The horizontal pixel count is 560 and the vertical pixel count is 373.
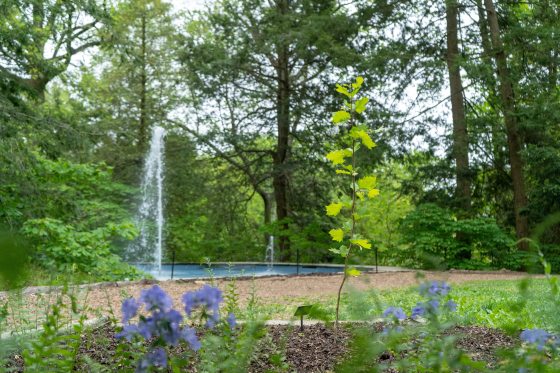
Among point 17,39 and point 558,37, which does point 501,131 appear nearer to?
point 558,37

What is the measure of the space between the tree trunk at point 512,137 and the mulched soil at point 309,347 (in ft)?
30.3

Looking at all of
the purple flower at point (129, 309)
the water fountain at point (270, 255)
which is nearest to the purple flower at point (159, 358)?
the purple flower at point (129, 309)

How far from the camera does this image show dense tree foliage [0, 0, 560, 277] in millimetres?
9305

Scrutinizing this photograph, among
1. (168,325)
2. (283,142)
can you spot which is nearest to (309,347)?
(168,325)

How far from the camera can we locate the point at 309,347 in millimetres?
2873

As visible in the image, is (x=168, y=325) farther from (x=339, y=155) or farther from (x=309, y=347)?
(x=339, y=155)

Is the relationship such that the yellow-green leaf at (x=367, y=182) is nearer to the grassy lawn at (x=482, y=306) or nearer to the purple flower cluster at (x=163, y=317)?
the grassy lawn at (x=482, y=306)

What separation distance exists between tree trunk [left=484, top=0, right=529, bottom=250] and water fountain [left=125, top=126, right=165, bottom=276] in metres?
7.85

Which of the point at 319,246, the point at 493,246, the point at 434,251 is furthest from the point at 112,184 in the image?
the point at 493,246

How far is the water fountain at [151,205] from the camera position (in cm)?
1530

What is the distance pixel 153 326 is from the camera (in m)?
1.17

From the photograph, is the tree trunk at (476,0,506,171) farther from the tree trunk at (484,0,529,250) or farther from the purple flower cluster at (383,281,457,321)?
the purple flower cluster at (383,281,457,321)

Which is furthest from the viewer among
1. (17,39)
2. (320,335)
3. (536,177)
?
(536,177)

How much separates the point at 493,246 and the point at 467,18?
488 centimetres
